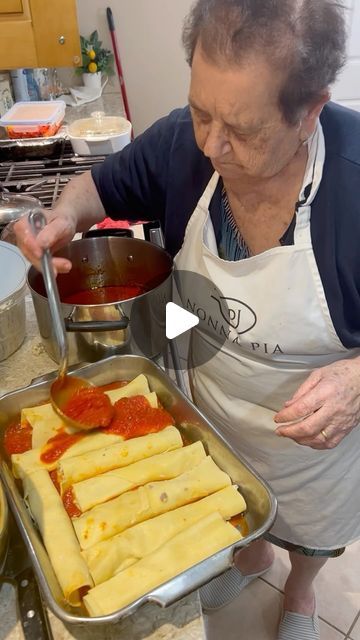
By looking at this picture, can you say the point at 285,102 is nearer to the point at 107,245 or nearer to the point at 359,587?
the point at 107,245

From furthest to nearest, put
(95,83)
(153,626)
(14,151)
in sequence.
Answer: (95,83), (14,151), (153,626)

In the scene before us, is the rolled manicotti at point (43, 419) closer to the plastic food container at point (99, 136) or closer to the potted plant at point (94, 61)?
the plastic food container at point (99, 136)

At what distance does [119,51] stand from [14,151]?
1296 mm

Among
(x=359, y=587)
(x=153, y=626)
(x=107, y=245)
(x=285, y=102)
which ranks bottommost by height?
(x=359, y=587)

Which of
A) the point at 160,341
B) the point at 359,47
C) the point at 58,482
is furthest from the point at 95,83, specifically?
the point at 58,482

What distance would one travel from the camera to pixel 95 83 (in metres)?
2.54

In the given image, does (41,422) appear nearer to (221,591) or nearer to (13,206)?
(13,206)

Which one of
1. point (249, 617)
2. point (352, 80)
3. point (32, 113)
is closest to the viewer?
point (249, 617)

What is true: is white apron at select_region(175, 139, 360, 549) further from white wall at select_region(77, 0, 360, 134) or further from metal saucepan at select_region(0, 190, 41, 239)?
white wall at select_region(77, 0, 360, 134)

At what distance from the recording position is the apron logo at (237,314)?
A: 978 millimetres

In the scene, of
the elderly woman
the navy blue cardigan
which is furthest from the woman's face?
the navy blue cardigan

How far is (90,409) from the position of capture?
856mm

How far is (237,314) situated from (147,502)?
39 cm

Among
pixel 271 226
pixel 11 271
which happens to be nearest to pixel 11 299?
pixel 11 271
